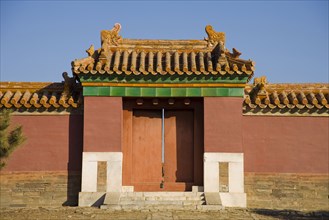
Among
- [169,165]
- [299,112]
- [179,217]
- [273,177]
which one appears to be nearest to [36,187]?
[169,165]

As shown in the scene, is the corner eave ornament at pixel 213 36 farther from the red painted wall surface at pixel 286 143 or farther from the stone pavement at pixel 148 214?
the stone pavement at pixel 148 214

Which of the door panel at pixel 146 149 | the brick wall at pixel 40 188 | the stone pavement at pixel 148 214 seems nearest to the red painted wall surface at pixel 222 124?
the door panel at pixel 146 149

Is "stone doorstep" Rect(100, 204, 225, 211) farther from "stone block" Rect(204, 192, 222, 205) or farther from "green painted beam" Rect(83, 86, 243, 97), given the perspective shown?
"green painted beam" Rect(83, 86, 243, 97)

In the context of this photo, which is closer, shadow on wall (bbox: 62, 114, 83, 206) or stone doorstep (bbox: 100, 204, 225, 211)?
stone doorstep (bbox: 100, 204, 225, 211)

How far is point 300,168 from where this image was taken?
11.9m

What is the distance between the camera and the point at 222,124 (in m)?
11.7

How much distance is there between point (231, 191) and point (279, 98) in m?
2.50

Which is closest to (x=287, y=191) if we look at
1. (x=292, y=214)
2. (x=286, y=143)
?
(x=286, y=143)

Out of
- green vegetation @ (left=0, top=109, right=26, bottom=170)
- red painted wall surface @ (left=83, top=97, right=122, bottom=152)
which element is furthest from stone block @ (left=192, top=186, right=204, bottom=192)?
green vegetation @ (left=0, top=109, right=26, bottom=170)

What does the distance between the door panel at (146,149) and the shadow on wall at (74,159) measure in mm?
1214

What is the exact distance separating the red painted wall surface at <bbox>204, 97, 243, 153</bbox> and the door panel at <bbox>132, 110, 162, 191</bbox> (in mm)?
1189

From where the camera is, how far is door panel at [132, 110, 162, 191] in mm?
12000

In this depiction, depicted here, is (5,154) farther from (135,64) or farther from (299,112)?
(299,112)

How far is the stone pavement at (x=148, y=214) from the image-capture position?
9680mm
